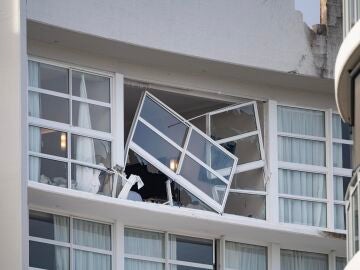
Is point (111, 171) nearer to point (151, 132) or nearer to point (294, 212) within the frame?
point (151, 132)

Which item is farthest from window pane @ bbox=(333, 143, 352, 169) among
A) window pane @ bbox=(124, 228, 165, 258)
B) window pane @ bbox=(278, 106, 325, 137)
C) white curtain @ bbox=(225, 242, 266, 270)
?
window pane @ bbox=(124, 228, 165, 258)

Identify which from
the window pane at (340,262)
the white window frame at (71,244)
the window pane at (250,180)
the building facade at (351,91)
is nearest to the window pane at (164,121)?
the window pane at (250,180)

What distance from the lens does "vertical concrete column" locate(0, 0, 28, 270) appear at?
2308 centimetres

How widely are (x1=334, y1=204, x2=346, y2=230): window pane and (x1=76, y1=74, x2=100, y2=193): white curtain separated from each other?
4.27 m

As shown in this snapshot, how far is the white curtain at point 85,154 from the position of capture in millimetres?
25203

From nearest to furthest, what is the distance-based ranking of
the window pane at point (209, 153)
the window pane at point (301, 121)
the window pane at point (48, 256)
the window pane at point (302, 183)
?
the window pane at point (48, 256), the window pane at point (209, 153), the window pane at point (302, 183), the window pane at point (301, 121)

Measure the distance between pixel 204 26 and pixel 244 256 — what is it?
366 centimetres

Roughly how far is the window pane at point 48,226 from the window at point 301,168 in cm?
389

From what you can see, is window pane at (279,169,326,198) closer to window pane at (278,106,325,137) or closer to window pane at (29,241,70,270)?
window pane at (278,106,325,137)

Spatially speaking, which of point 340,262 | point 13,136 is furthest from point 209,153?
point 13,136

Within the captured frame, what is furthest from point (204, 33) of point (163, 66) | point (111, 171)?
point (111, 171)

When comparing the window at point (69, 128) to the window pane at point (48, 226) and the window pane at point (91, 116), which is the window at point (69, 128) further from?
the window pane at point (48, 226)

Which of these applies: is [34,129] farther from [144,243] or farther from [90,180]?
[144,243]

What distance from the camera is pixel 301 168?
27.3m
